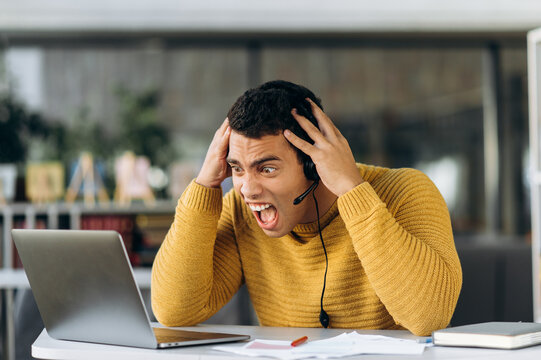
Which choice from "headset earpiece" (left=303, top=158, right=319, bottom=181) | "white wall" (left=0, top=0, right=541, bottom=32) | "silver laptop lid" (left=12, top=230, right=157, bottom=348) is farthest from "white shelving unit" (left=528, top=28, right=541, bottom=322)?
"white wall" (left=0, top=0, right=541, bottom=32)

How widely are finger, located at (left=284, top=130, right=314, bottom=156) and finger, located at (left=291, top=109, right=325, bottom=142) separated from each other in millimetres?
19

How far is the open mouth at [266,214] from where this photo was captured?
1523mm

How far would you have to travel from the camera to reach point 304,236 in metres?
1.66

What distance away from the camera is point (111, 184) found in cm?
590

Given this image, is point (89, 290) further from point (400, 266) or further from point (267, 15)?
point (267, 15)

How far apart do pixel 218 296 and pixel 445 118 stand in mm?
5051

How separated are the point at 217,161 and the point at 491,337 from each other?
0.70m

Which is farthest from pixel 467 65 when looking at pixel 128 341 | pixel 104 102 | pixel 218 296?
pixel 128 341

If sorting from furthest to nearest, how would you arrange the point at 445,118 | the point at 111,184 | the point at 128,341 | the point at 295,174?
the point at 445,118, the point at 111,184, the point at 295,174, the point at 128,341

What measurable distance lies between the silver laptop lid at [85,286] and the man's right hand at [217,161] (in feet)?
1.43

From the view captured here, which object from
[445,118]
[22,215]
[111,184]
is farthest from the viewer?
[445,118]

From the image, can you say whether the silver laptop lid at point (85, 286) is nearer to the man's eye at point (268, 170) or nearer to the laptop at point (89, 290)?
the laptop at point (89, 290)

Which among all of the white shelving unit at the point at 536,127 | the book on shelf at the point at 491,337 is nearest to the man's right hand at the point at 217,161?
the book on shelf at the point at 491,337

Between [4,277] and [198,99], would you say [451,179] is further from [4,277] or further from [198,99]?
[4,277]
